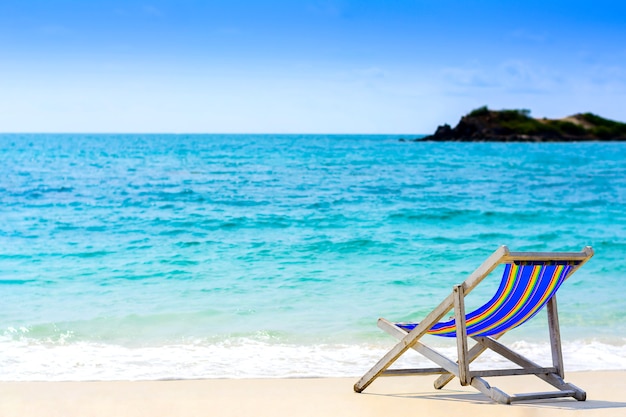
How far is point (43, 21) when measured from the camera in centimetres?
2795

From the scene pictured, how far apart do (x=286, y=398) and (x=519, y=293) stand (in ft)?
5.08

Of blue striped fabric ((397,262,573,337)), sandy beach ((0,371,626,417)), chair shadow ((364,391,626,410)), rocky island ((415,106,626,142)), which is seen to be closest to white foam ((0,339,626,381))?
sandy beach ((0,371,626,417))

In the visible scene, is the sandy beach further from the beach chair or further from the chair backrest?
the chair backrest

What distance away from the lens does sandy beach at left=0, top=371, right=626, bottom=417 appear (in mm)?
4016

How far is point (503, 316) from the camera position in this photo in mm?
3955

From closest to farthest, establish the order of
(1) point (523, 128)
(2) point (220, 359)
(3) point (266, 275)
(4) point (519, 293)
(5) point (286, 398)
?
(4) point (519, 293) < (5) point (286, 398) < (2) point (220, 359) < (3) point (266, 275) < (1) point (523, 128)

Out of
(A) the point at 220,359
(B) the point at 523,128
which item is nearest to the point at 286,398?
(A) the point at 220,359

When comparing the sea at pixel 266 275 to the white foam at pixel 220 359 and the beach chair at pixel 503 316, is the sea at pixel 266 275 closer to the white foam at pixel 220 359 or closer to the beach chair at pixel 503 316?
the white foam at pixel 220 359

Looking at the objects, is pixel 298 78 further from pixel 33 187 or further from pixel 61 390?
pixel 61 390

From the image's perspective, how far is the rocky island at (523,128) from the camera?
101000mm

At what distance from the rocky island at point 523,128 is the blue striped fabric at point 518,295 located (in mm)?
98707

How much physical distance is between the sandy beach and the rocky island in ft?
322

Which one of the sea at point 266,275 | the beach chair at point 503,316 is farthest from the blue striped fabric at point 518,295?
the sea at point 266,275

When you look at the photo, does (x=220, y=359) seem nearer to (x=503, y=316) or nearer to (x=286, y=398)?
(x=286, y=398)
